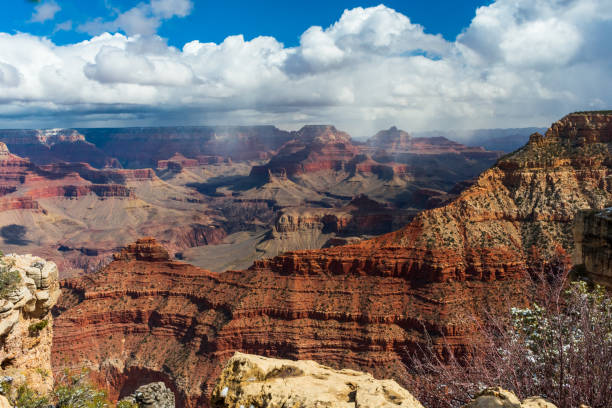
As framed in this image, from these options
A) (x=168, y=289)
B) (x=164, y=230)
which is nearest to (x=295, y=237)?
(x=164, y=230)

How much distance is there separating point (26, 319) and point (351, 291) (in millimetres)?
39360

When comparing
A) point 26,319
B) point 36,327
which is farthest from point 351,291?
point 26,319

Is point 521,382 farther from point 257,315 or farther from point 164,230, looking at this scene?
point 164,230

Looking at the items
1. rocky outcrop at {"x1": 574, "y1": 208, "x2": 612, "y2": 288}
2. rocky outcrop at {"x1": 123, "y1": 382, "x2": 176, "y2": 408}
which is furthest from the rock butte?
rocky outcrop at {"x1": 574, "y1": 208, "x2": 612, "y2": 288}

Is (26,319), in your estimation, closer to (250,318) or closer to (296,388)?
(296,388)

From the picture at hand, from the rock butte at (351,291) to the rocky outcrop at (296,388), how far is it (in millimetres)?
36811

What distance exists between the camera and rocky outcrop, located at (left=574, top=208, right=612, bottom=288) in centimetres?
1273

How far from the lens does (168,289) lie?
60.3 meters

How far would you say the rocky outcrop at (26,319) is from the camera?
17.3 metres

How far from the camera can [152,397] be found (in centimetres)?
2925

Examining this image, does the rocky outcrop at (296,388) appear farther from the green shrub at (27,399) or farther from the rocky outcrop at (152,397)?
the rocky outcrop at (152,397)

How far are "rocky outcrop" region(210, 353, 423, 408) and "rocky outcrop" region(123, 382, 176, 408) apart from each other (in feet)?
71.9

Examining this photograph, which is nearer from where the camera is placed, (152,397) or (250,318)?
(152,397)

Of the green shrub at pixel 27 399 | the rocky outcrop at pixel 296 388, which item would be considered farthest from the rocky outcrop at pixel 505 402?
the green shrub at pixel 27 399
